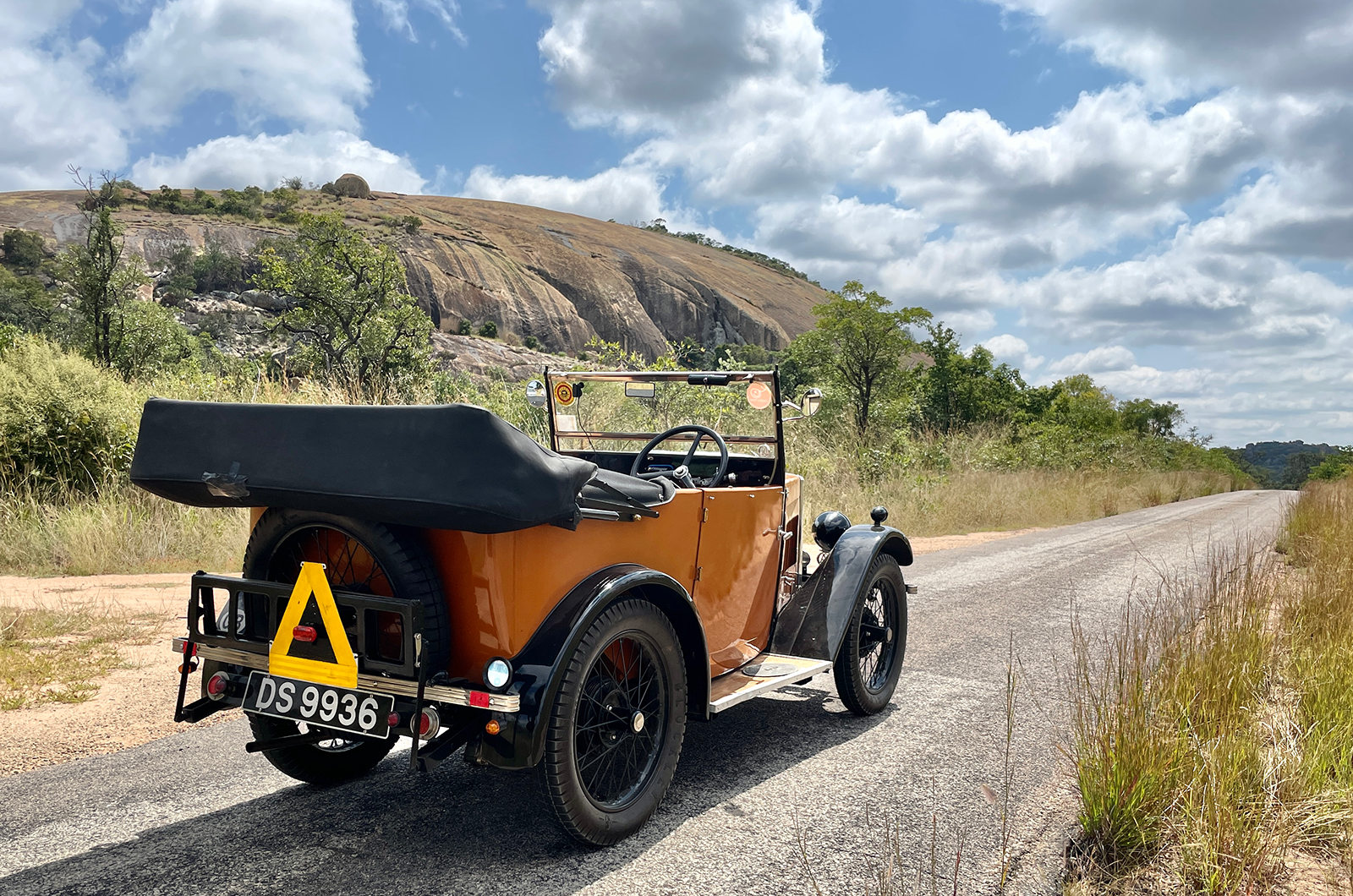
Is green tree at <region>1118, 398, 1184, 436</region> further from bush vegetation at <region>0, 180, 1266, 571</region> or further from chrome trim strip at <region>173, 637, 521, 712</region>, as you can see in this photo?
chrome trim strip at <region>173, 637, 521, 712</region>

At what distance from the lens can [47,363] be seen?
35.8ft

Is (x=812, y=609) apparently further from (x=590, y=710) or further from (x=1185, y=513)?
(x=1185, y=513)

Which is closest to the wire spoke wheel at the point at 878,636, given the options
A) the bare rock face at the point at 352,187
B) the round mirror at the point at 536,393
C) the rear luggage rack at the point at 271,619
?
the round mirror at the point at 536,393

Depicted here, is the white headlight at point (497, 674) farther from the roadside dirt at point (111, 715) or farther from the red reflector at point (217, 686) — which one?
the roadside dirt at point (111, 715)

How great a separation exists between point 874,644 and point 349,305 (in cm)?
1867

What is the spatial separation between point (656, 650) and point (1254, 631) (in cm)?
289

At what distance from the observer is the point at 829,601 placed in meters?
4.45

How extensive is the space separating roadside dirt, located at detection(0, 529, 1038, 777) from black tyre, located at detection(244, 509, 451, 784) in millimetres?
1315

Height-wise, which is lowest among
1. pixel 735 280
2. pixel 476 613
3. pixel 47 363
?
pixel 476 613

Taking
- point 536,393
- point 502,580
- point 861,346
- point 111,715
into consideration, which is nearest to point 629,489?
point 502,580

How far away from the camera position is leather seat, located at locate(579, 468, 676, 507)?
3.03 meters

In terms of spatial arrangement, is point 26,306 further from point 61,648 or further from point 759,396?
point 759,396

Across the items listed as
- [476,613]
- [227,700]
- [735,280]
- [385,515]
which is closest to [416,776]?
[227,700]

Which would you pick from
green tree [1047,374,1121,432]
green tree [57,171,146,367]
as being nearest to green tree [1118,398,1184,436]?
green tree [1047,374,1121,432]
